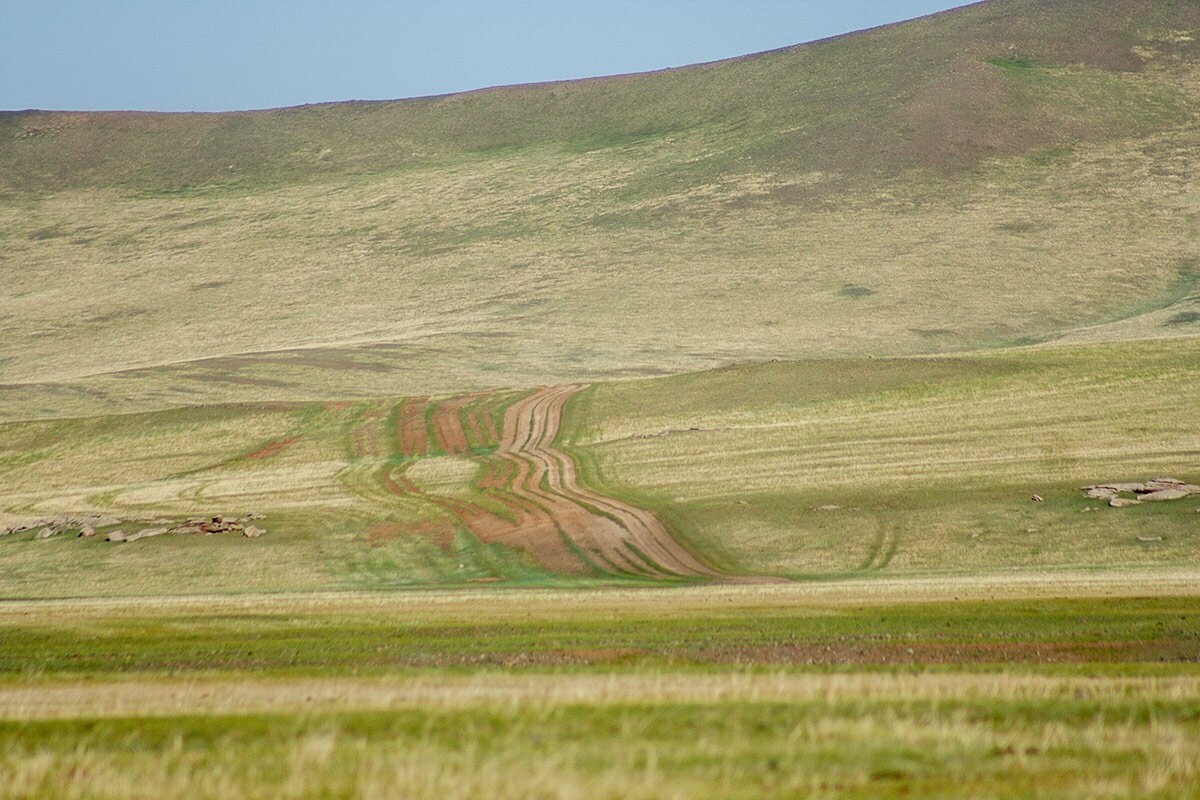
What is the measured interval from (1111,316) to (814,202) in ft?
105

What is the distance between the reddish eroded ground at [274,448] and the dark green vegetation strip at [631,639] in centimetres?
2711

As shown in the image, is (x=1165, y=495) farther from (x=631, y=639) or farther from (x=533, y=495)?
(x=631, y=639)

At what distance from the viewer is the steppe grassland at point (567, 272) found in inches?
2731

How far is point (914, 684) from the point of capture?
Answer: 1103 centimetres

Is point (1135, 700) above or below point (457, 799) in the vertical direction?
below

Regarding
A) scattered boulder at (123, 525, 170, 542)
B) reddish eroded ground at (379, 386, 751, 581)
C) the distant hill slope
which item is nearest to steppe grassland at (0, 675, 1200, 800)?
reddish eroded ground at (379, 386, 751, 581)

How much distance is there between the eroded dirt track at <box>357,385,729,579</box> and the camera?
30312mm

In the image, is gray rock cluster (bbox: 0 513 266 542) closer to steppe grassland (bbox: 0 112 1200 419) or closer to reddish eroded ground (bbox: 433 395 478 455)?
reddish eroded ground (bbox: 433 395 478 455)

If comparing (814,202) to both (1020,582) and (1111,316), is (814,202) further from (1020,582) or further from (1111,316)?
(1020,582)

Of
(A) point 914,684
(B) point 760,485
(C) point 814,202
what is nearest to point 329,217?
(C) point 814,202

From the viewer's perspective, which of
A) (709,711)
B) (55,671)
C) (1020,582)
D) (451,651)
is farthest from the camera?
(1020,582)

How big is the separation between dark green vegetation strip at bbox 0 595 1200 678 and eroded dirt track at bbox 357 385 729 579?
29.9ft

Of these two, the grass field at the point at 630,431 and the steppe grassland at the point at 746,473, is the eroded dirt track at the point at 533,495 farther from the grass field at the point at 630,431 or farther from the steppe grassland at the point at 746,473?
the steppe grassland at the point at 746,473

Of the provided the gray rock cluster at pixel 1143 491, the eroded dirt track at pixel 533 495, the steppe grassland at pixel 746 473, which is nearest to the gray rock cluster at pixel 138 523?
the steppe grassland at pixel 746 473
